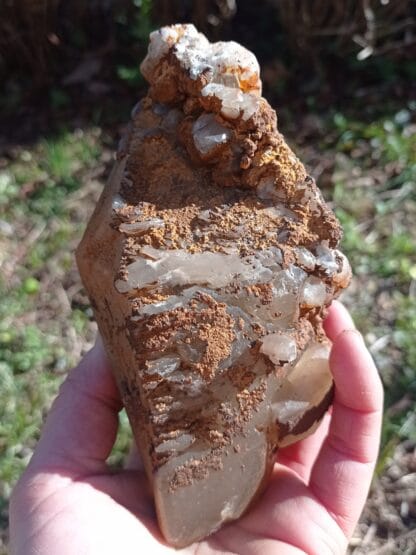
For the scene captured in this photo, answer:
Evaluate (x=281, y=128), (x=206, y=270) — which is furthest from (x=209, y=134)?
(x=281, y=128)

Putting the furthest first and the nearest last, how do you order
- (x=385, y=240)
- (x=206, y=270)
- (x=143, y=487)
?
1. (x=385, y=240)
2. (x=143, y=487)
3. (x=206, y=270)

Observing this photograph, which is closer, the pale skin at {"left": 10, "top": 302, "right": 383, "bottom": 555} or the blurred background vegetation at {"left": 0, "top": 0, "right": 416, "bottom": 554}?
the pale skin at {"left": 10, "top": 302, "right": 383, "bottom": 555}

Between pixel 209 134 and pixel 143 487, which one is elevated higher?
pixel 209 134

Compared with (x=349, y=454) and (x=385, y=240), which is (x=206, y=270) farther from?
(x=385, y=240)

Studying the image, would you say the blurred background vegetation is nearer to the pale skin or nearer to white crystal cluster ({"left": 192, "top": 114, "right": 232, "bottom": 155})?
the pale skin

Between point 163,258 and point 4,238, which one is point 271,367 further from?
point 4,238

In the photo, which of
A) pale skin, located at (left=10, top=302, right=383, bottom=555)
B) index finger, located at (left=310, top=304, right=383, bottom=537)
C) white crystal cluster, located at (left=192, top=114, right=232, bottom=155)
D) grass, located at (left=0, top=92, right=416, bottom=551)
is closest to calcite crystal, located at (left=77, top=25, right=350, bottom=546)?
white crystal cluster, located at (left=192, top=114, right=232, bottom=155)

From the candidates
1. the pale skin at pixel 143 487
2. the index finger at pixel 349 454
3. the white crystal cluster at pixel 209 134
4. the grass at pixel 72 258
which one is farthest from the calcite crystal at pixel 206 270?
the grass at pixel 72 258

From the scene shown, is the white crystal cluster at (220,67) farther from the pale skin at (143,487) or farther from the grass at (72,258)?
the grass at (72,258)
